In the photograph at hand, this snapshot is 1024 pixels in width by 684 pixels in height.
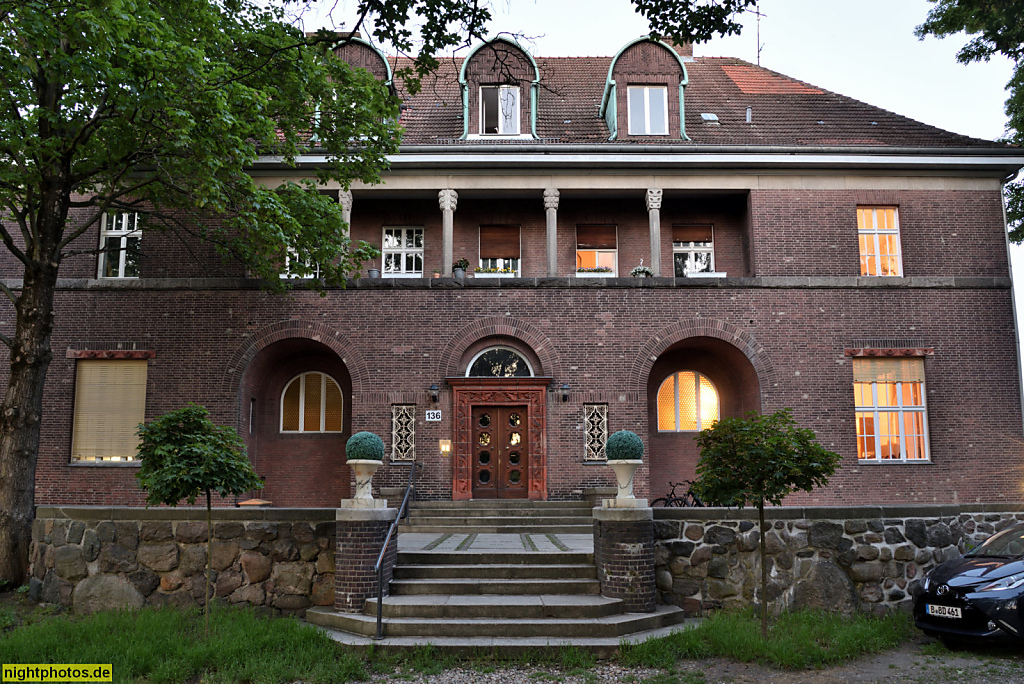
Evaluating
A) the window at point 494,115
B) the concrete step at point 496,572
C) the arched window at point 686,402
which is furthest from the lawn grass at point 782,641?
the window at point 494,115

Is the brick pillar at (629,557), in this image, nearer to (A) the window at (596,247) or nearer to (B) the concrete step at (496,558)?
(B) the concrete step at (496,558)

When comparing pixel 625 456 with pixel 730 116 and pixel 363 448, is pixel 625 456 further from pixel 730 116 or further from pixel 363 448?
pixel 730 116

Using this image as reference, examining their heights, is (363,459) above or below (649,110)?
below

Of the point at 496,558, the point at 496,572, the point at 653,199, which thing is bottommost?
the point at 496,572

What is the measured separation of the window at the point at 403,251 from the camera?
17766 millimetres

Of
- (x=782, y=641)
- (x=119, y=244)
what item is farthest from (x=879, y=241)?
(x=119, y=244)

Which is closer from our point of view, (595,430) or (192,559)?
(192,559)

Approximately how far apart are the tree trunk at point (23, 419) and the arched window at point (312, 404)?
668 centimetres

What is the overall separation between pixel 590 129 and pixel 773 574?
41.1ft

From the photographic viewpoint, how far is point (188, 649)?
7301 mm

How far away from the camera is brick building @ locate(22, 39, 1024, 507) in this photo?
15.9 metres

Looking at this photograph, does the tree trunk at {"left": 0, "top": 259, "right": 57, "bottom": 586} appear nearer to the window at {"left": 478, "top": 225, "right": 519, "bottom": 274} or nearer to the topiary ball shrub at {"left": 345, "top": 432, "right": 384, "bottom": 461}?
the topiary ball shrub at {"left": 345, "top": 432, "right": 384, "bottom": 461}

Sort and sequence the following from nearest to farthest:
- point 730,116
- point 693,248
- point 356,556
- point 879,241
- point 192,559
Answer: point 356,556 < point 192,559 < point 879,241 < point 693,248 < point 730,116

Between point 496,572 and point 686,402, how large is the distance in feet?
30.7
